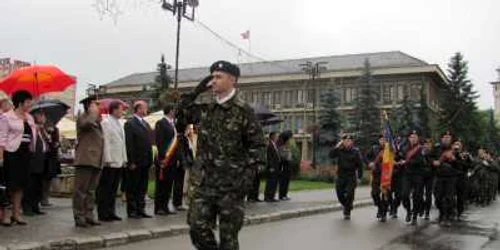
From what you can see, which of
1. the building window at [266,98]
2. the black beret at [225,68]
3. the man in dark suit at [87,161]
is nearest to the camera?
the black beret at [225,68]

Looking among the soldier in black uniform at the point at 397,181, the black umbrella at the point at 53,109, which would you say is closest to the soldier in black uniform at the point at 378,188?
the soldier in black uniform at the point at 397,181

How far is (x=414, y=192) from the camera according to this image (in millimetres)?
14750

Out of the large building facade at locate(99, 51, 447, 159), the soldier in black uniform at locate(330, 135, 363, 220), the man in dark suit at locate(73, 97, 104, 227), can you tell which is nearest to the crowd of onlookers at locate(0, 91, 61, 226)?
the man in dark suit at locate(73, 97, 104, 227)

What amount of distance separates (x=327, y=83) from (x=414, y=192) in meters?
86.0

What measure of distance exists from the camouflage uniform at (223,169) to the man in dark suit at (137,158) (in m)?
6.15

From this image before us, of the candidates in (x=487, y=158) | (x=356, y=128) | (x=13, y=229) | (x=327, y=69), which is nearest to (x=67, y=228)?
(x=13, y=229)

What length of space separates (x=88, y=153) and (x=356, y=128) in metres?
69.0

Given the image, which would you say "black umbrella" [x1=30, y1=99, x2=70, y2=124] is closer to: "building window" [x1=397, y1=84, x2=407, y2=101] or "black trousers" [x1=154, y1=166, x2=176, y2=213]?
"black trousers" [x1=154, y1=166, x2=176, y2=213]

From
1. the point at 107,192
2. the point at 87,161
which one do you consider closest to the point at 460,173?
the point at 107,192

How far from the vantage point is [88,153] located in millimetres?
10734

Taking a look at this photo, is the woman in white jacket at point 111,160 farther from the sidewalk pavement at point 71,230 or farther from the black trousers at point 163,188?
the black trousers at point 163,188

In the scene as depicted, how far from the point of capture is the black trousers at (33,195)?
39.7ft

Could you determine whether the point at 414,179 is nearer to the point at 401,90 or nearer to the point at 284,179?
the point at 284,179

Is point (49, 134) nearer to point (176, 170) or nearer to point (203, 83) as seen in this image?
point (176, 170)
